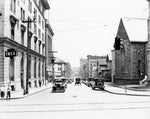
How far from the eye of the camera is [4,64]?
→ 32.1 metres

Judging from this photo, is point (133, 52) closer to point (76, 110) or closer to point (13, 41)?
point (13, 41)

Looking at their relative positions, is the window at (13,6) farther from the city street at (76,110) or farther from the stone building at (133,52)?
the stone building at (133,52)

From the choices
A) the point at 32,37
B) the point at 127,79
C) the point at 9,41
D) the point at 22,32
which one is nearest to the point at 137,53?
the point at 127,79

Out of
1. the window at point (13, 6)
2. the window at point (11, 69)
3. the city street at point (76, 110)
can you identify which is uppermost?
the window at point (13, 6)

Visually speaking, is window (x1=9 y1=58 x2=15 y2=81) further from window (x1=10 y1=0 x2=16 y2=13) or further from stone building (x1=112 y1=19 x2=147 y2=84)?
stone building (x1=112 y1=19 x2=147 y2=84)

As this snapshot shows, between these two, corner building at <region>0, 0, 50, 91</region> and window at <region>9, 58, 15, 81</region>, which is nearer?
corner building at <region>0, 0, 50, 91</region>

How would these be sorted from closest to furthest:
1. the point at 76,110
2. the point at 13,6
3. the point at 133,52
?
the point at 76,110
the point at 13,6
the point at 133,52

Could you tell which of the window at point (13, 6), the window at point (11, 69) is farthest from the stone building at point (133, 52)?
the window at point (11, 69)

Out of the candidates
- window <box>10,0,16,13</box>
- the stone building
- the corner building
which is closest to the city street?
the corner building

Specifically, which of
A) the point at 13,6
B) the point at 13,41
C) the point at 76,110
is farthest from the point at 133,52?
the point at 76,110

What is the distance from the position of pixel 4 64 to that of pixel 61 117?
19751mm

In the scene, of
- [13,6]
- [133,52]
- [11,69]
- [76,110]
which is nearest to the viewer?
[76,110]

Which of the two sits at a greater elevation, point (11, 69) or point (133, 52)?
point (133, 52)

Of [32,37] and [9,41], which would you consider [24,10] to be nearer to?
[32,37]
